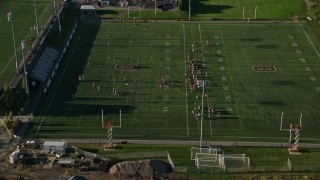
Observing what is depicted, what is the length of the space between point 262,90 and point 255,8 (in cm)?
4081

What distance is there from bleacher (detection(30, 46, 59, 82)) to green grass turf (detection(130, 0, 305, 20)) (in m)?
27.7

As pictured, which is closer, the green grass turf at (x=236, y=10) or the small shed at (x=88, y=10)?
the small shed at (x=88, y=10)

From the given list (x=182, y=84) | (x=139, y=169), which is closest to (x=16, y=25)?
(x=182, y=84)

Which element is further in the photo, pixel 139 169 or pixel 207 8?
pixel 207 8

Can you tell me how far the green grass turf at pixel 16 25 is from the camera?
8888 cm

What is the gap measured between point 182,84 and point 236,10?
39.8 metres

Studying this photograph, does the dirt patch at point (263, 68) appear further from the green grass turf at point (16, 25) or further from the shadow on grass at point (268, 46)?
the green grass turf at point (16, 25)

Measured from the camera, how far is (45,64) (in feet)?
288

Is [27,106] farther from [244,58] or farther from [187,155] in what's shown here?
[244,58]

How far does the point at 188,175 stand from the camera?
60719mm

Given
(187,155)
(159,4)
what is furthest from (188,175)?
(159,4)

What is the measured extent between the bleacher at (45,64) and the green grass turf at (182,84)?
2.01 metres

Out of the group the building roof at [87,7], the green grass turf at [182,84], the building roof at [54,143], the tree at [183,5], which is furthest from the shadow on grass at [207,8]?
the building roof at [54,143]

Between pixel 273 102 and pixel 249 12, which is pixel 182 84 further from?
pixel 249 12
